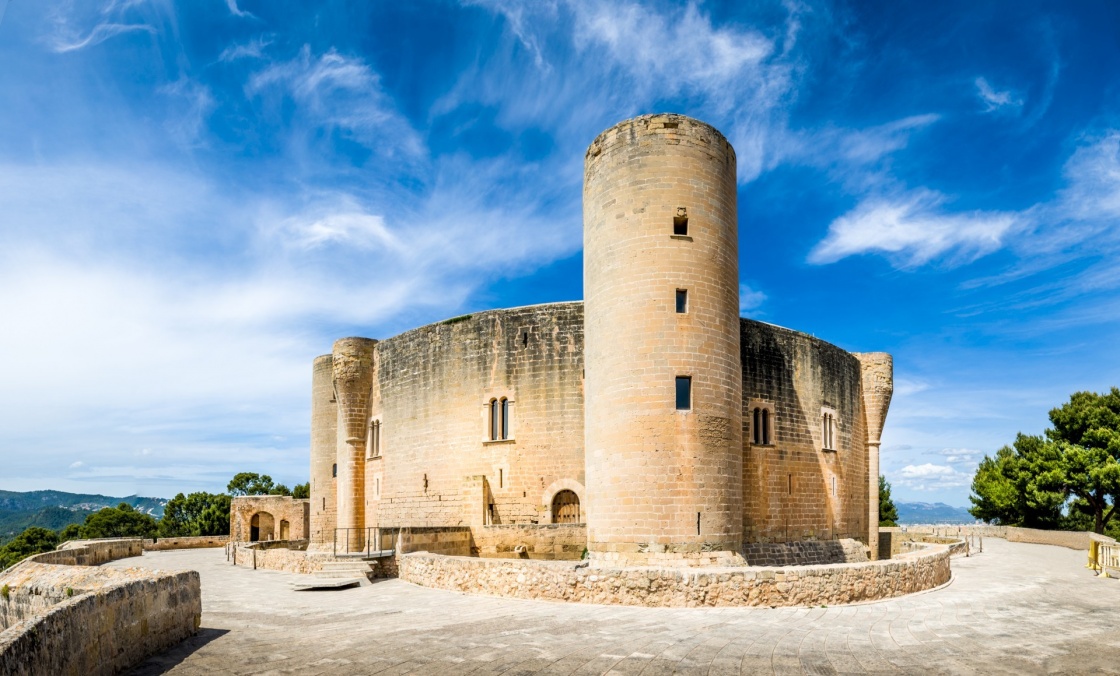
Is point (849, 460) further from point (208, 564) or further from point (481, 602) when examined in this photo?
point (208, 564)

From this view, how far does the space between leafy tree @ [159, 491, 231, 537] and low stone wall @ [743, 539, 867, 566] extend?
4919 cm

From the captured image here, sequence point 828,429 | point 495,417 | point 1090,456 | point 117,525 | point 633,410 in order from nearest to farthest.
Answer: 1. point 633,410
2. point 495,417
3. point 828,429
4. point 1090,456
5. point 117,525

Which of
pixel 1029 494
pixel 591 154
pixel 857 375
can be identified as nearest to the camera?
pixel 591 154

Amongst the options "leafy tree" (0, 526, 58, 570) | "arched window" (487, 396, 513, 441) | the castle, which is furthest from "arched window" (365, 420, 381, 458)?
"leafy tree" (0, 526, 58, 570)

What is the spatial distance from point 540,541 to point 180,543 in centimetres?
2292

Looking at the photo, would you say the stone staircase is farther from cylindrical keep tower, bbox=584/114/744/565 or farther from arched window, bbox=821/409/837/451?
arched window, bbox=821/409/837/451

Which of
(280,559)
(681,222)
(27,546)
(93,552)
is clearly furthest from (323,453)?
(27,546)

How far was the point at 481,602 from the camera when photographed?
572 inches

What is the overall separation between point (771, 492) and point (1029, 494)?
2879 centimetres

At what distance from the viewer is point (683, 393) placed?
1811 cm

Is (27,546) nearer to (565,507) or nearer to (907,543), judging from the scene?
(565,507)

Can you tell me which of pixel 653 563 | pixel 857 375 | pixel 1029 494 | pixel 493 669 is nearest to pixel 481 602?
pixel 653 563

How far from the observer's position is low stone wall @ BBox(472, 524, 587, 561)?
22.8 meters

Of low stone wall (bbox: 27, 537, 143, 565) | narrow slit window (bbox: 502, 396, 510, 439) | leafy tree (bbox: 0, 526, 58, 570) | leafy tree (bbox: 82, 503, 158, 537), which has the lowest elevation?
leafy tree (bbox: 0, 526, 58, 570)
